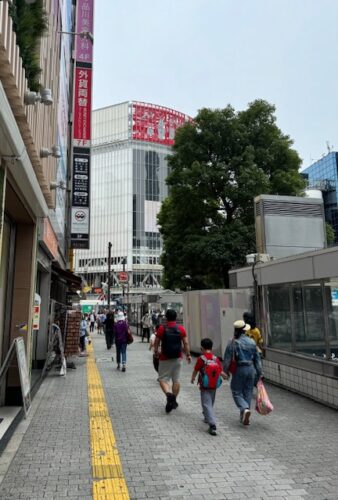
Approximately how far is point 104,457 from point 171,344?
93.8 inches

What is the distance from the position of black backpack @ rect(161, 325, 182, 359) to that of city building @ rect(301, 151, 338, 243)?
2646 inches

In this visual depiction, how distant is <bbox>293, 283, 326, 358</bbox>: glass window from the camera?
25.3ft

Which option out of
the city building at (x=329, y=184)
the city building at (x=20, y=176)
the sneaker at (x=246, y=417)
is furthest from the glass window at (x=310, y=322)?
the city building at (x=329, y=184)

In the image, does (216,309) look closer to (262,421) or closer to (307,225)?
(307,225)

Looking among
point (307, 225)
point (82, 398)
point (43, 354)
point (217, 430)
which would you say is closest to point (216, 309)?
point (307, 225)

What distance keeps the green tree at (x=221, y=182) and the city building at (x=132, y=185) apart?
197ft

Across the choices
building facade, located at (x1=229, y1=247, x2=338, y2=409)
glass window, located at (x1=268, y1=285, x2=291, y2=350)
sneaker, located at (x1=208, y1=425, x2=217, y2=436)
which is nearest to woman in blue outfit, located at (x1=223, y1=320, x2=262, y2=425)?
sneaker, located at (x1=208, y1=425, x2=217, y2=436)

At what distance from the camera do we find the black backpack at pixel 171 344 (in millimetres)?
6773

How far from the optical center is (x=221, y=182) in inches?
806

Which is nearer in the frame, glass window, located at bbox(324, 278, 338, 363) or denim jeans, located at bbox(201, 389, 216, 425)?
denim jeans, located at bbox(201, 389, 216, 425)

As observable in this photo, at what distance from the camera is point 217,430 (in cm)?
575

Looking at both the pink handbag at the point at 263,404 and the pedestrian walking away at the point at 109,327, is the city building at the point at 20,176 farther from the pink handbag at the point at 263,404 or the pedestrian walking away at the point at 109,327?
the pedestrian walking away at the point at 109,327

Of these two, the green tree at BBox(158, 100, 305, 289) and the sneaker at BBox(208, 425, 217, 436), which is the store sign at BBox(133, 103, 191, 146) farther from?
the sneaker at BBox(208, 425, 217, 436)

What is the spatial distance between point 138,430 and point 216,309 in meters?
7.99
